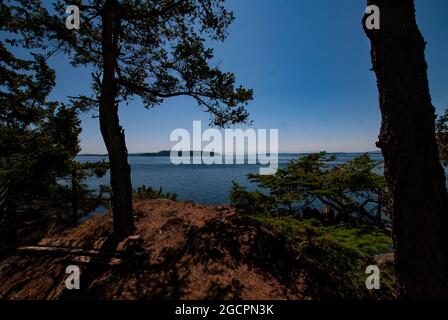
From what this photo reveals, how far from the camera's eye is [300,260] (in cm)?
478

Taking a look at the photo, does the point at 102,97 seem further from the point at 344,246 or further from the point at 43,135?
the point at 43,135

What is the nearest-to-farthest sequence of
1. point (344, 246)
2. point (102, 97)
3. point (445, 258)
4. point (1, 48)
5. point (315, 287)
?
1. point (445, 258)
2. point (344, 246)
3. point (315, 287)
4. point (102, 97)
5. point (1, 48)

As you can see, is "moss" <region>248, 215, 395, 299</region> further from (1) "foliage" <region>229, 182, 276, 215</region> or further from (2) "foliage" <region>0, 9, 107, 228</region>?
(2) "foliage" <region>0, 9, 107, 228</region>

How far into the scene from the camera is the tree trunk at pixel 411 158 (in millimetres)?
2406

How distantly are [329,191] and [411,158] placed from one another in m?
1.83

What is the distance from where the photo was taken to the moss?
10.2 ft

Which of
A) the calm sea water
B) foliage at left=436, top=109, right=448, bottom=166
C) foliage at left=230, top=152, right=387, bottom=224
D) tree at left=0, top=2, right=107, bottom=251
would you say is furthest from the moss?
foliage at left=436, top=109, right=448, bottom=166

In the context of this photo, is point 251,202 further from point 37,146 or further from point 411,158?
point 37,146

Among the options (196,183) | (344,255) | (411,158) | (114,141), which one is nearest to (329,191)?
(344,255)

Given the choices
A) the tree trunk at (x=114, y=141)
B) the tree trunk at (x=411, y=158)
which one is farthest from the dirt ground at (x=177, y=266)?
the tree trunk at (x=411, y=158)

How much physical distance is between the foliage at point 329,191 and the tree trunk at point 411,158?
1.61 metres

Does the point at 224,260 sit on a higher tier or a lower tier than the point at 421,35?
lower
